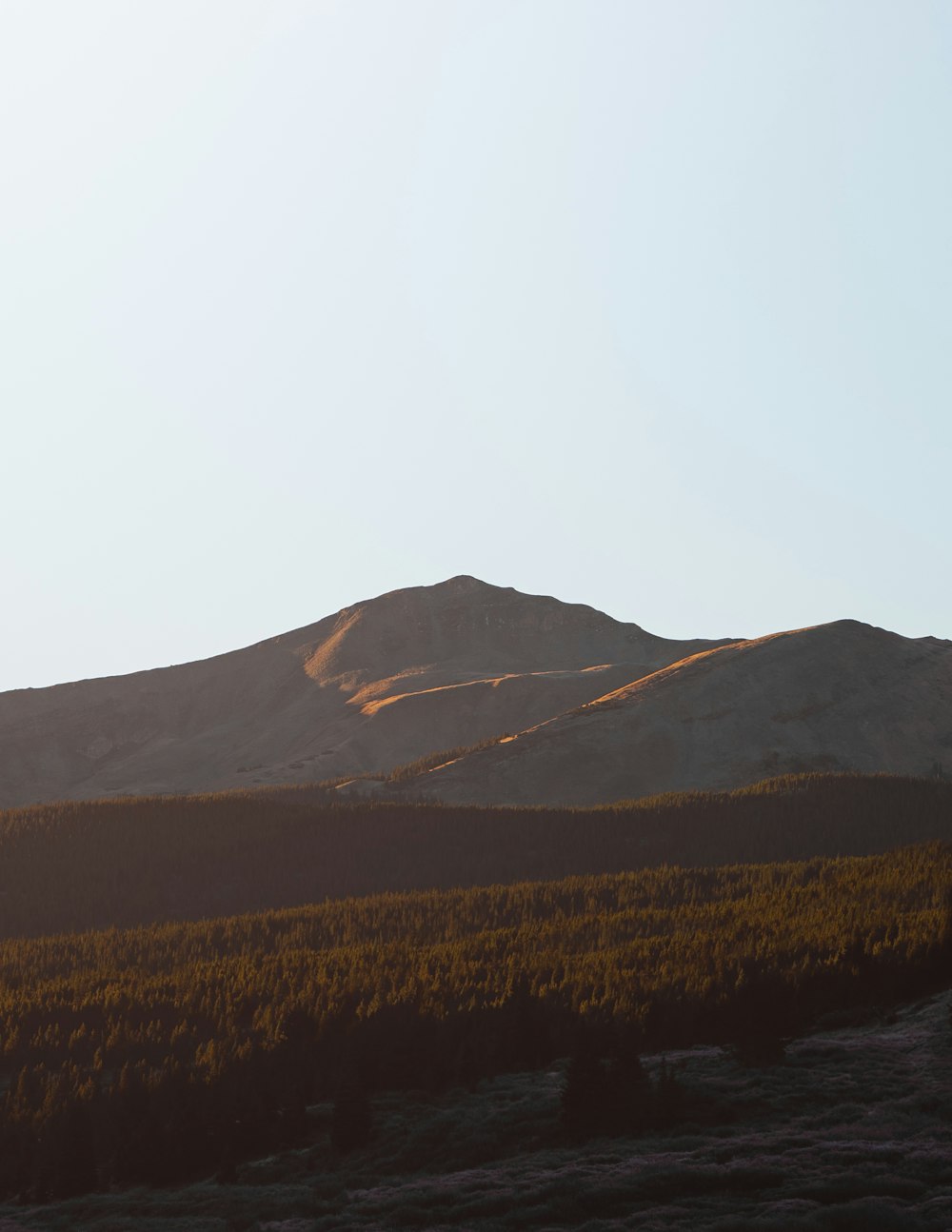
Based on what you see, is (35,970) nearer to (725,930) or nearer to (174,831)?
(725,930)

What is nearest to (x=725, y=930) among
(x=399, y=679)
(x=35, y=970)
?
(x=35, y=970)

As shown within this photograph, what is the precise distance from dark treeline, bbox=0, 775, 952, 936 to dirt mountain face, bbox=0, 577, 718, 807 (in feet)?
96.6

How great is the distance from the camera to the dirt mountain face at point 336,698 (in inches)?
3745

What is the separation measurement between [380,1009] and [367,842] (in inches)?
1136

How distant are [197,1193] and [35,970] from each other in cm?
1665

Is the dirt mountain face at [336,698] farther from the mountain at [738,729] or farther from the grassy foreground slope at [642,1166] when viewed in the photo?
the grassy foreground slope at [642,1166]

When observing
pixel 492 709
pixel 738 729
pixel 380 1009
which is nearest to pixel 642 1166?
→ pixel 380 1009

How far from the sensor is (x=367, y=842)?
4778 cm

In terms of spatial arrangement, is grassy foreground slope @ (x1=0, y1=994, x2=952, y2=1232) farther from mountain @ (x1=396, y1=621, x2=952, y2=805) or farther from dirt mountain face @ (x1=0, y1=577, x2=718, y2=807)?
dirt mountain face @ (x1=0, y1=577, x2=718, y2=807)

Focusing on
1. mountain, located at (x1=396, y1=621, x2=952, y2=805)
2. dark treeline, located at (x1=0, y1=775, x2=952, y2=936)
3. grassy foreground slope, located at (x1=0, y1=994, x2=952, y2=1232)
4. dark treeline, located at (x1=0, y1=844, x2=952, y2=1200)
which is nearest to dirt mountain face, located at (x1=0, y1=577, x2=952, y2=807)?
mountain, located at (x1=396, y1=621, x2=952, y2=805)

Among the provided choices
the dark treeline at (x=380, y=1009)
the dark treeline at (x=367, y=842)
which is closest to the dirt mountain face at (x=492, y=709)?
the dark treeline at (x=367, y=842)

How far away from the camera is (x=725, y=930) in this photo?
2334 centimetres

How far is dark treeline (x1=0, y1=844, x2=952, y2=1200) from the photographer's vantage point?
1524cm

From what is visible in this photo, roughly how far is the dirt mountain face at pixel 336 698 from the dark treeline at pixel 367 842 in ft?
96.6
